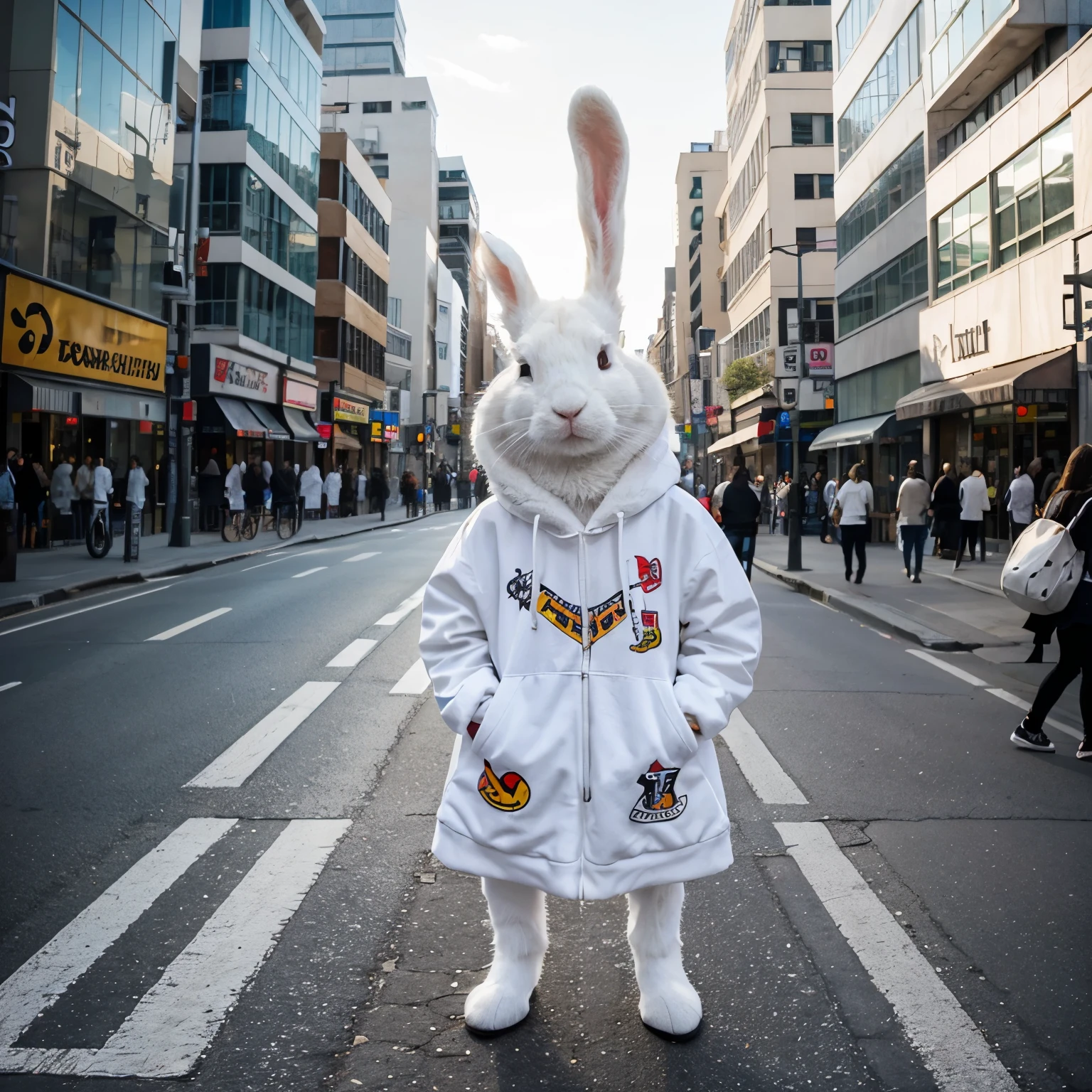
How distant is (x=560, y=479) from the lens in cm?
302

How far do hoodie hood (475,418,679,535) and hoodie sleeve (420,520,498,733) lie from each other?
20 cm

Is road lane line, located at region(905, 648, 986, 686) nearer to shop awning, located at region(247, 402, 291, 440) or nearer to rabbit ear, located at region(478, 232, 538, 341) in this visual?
rabbit ear, located at region(478, 232, 538, 341)

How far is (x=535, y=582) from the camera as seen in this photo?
293 centimetres

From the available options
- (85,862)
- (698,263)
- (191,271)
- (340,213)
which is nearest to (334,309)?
(340,213)

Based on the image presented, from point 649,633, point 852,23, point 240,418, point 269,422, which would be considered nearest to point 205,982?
point 649,633

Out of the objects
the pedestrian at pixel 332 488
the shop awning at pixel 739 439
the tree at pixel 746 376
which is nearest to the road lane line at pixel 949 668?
the pedestrian at pixel 332 488

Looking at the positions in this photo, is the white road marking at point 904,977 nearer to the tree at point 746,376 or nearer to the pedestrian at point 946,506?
the pedestrian at point 946,506

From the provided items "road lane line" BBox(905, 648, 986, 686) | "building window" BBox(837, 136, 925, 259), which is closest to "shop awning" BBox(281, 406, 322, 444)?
"building window" BBox(837, 136, 925, 259)

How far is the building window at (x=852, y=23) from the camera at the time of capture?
114 ft

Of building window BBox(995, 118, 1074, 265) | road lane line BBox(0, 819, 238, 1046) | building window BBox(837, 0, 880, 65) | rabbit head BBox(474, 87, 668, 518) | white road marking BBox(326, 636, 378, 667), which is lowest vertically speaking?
road lane line BBox(0, 819, 238, 1046)

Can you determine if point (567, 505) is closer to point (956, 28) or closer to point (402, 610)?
point (402, 610)

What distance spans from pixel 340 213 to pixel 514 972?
5054 cm

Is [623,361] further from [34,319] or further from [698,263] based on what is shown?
[698,263]

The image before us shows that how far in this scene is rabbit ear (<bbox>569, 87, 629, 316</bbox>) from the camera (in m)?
3.14
